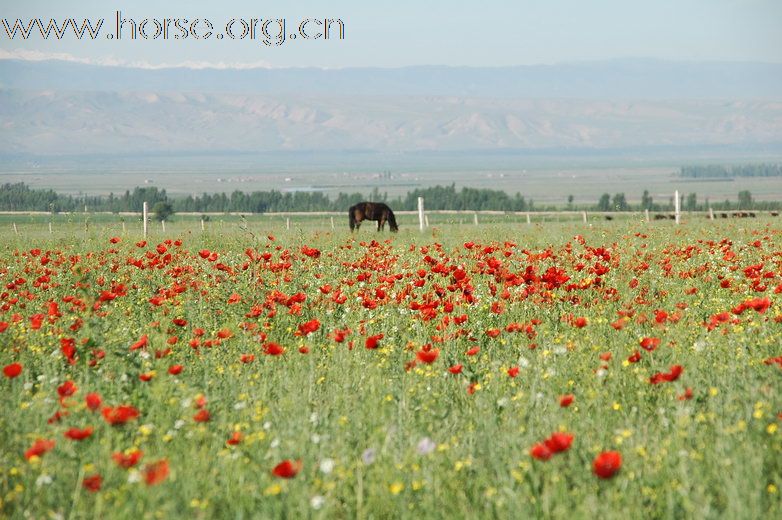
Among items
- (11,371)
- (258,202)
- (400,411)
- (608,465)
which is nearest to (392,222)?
(400,411)

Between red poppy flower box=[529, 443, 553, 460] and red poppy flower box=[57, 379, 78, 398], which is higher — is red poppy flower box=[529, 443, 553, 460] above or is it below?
below

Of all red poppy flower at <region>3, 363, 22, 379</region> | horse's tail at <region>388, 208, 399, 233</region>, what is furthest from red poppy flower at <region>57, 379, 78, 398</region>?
horse's tail at <region>388, 208, 399, 233</region>

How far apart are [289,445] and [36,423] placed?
1.69 meters

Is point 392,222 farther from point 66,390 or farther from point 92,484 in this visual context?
point 92,484

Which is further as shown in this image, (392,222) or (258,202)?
(258,202)

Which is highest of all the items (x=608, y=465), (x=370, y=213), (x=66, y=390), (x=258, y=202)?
(x=258, y=202)

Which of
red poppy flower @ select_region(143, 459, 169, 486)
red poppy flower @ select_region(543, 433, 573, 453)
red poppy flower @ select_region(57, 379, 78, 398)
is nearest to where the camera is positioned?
red poppy flower @ select_region(143, 459, 169, 486)

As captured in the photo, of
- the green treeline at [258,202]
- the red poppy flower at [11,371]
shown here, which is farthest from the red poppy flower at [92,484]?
the green treeline at [258,202]

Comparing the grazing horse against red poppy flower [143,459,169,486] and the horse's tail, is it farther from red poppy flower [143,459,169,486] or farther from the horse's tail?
red poppy flower [143,459,169,486]

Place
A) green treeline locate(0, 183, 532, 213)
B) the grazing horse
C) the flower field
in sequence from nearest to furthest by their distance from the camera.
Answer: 1. the flower field
2. the grazing horse
3. green treeline locate(0, 183, 532, 213)

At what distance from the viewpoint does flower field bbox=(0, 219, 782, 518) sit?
15.2 ft

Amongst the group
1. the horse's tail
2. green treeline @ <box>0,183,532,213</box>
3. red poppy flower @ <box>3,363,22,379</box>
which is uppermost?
green treeline @ <box>0,183,532,213</box>

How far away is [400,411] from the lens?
5.63 meters

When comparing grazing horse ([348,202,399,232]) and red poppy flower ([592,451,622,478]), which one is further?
grazing horse ([348,202,399,232])
